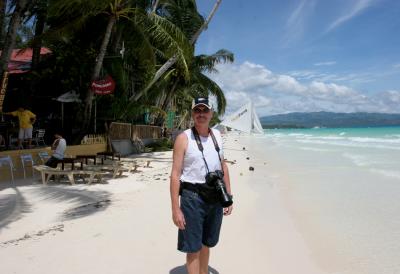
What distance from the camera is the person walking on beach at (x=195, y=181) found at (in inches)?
114

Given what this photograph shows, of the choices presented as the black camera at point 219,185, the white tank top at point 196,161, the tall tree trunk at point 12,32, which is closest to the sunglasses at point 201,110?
the white tank top at point 196,161

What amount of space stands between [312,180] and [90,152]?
7.60 m

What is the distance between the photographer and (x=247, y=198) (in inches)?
320

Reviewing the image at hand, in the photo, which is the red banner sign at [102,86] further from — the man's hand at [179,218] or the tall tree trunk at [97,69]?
the man's hand at [179,218]

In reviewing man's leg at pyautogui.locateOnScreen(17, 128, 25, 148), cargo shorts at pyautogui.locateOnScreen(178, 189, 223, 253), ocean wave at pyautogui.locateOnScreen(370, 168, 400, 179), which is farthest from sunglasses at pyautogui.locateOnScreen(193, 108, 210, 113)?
man's leg at pyautogui.locateOnScreen(17, 128, 25, 148)

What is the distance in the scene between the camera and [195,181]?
9.62 feet

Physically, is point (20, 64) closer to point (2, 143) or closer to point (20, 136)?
point (2, 143)

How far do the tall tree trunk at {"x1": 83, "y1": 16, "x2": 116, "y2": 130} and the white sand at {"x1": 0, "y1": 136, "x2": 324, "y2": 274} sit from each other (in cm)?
678

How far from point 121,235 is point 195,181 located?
2521mm

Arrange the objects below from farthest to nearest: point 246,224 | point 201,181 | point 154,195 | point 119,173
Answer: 1. point 119,173
2. point 154,195
3. point 246,224
4. point 201,181

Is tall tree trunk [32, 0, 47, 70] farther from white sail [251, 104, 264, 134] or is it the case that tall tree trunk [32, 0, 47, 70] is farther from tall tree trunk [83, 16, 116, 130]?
white sail [251, 104, 264, 134]

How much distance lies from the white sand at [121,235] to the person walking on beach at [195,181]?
1.16 meters

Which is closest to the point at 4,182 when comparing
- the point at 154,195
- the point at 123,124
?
the point at 154,195

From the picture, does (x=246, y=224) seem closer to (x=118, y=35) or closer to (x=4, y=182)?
(x=4, y=182)
